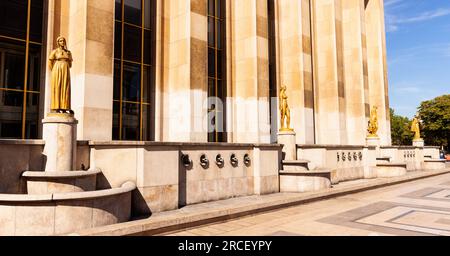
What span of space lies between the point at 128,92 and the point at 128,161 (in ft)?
26.3

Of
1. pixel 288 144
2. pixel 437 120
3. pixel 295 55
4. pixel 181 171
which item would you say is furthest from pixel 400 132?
pixel 181 171

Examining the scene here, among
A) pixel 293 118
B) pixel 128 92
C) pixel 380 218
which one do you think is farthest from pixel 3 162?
pixel 293 118

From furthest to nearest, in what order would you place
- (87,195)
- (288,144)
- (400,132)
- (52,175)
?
(400,132), (288,144), (52,175), (87,195)

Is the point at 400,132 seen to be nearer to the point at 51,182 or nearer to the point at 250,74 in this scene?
the point at 250,74

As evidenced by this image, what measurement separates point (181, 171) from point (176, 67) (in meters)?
8.16

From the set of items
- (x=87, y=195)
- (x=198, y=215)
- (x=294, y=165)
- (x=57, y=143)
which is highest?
(x=57, y=143)

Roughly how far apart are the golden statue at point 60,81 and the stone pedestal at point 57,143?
1.03ft

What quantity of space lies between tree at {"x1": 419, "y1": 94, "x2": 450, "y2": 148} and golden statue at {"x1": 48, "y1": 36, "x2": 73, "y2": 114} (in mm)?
76083

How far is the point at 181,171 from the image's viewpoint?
11.3m

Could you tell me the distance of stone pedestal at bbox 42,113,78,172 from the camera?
868 cm

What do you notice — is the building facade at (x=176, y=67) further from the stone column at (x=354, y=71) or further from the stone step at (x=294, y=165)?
the stone step at (x=294, y=165)

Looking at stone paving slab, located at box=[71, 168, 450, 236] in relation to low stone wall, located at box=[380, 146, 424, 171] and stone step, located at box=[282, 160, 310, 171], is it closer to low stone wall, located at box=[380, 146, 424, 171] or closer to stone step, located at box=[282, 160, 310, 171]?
stone step, located at box=[282, 160, 310, 171]
